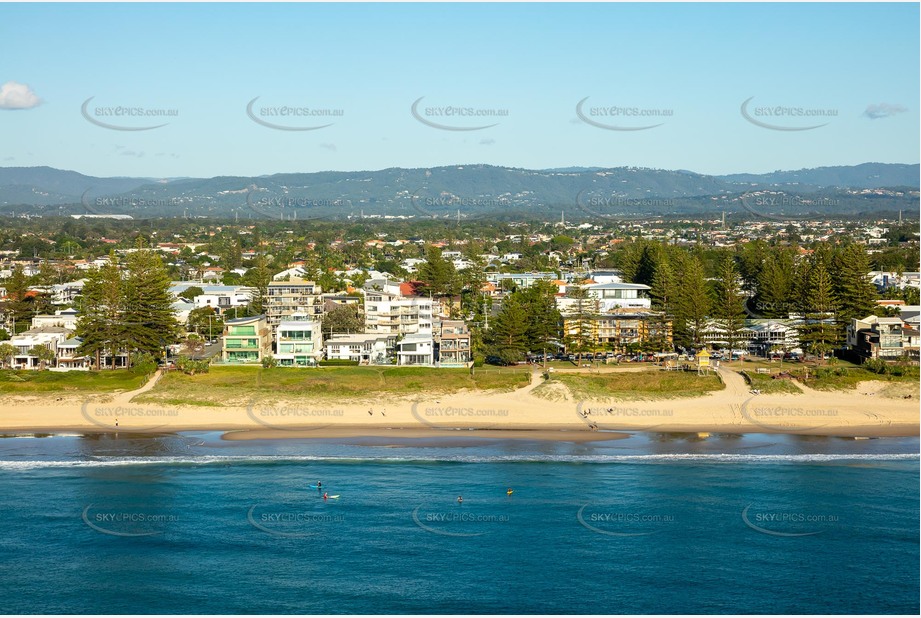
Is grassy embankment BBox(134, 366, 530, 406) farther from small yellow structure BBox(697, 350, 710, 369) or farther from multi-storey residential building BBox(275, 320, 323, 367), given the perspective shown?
small yellow structure BBox(697, 350, 710, 369)

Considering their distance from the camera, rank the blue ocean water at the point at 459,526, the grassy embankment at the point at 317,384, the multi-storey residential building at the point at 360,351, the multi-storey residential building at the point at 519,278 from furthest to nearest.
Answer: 1. the multi-storey residential building at the point at 519,278
2. the multi-storey residential building at the point at 360,351
3. the grassy embankment at the point at 317,384
4. the blue ocean water at the point at 459,526

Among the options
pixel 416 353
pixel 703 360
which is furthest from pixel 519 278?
pixel 703 360

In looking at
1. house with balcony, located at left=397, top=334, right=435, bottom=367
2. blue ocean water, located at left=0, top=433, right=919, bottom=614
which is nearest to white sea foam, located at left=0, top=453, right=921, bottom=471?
blue ocean water, located at left=0, top=433, right=919, bottom=614

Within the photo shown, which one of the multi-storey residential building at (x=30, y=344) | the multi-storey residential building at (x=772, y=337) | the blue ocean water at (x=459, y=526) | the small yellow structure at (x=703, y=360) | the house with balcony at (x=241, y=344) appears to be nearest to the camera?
the blue ocean water at (x=459, y=526)

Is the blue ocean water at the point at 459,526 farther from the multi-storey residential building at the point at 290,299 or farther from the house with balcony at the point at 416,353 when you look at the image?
the multi-storey residential building at the point at 290,299

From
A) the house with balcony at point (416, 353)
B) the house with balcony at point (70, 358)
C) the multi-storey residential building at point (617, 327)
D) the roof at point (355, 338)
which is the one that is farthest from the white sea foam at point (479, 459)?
the multi-storey residential building at point (617, 327)

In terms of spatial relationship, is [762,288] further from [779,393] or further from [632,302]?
[779,393]

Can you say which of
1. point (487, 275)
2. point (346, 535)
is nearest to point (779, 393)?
point (346, 535)
